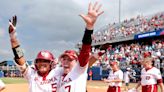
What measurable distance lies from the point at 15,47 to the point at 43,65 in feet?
2.23

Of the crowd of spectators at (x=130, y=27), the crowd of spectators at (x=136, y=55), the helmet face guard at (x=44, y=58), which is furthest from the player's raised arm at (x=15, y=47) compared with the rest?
the crowd of spectators at (x=130, y=27)

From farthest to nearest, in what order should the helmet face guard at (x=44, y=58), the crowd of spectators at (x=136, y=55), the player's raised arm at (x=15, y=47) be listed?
the crowd of spectators at (x=136, y=55) < the player's raised arm at (x=15, y=47) < the helmet face guard at (x=44, y=58)

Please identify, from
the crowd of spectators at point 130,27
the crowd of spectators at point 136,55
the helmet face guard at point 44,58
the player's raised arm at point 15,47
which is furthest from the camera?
the crowd of spectators at point 130,27

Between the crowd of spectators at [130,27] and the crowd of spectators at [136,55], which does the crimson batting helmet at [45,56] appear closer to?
the crowd of spectators at [136,55]

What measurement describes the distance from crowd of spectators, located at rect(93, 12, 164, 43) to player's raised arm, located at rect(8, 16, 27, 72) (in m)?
35.7

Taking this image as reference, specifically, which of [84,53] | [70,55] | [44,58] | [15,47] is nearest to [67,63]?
[70,55]

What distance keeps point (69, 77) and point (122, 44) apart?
44.2 m

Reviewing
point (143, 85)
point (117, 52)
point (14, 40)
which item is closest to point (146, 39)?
point (117, 52)

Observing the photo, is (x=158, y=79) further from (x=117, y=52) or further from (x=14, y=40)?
(x=117, y=52)

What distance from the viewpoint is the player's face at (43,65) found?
5539 millimetres

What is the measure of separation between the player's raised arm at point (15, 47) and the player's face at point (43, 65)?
0.33m

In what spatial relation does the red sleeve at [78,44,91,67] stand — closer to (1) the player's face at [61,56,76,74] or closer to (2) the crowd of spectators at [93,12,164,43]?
(1) the player's face at [61,56,76,74]

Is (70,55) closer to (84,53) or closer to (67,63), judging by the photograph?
(67,63)

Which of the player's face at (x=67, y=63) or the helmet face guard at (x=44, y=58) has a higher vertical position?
the helmet face guard at (x=44, y=58)
